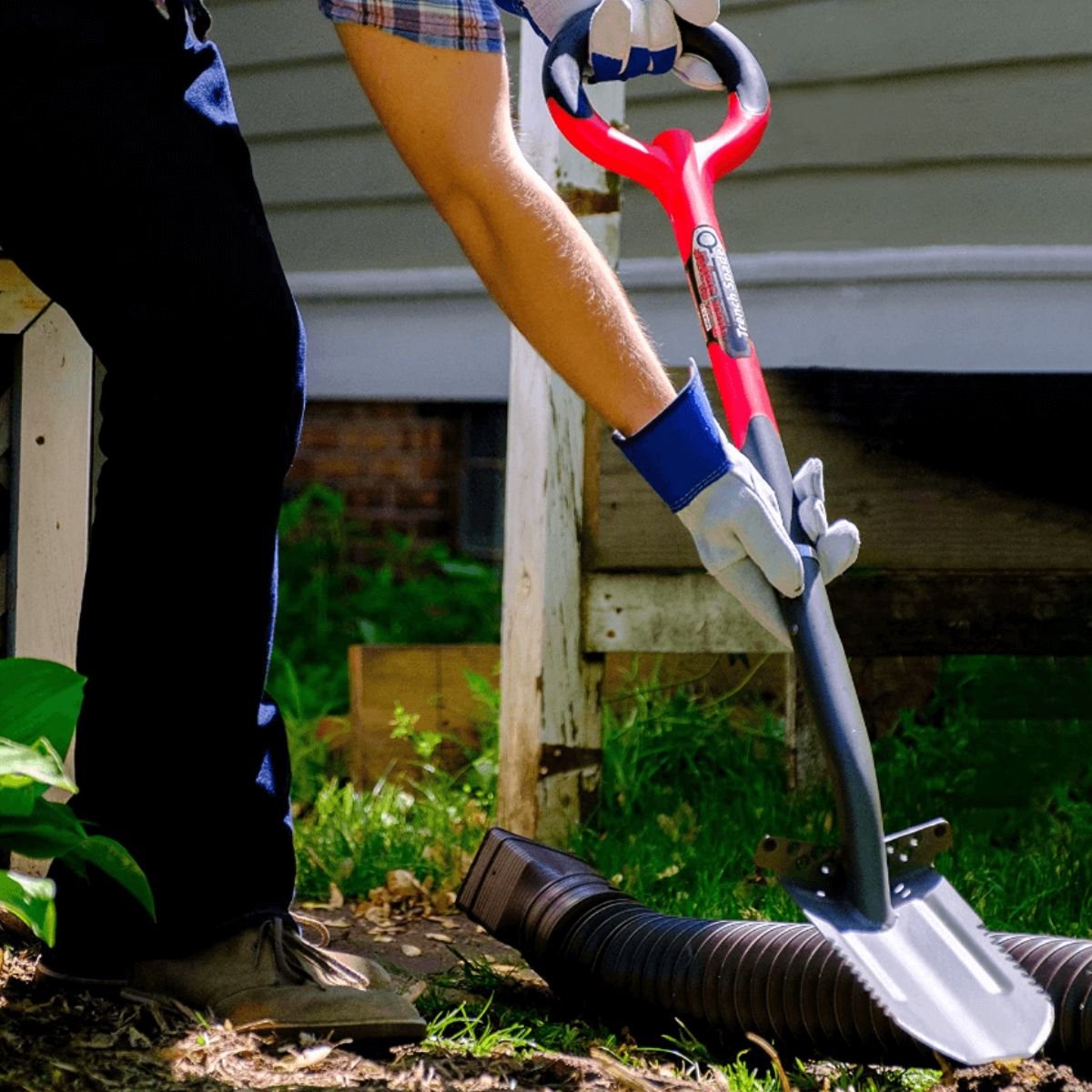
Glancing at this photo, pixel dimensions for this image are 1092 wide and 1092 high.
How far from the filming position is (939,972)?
1632mm

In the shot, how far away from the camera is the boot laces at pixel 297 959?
177cm

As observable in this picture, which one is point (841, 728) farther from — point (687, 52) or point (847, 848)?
point (687, 52)

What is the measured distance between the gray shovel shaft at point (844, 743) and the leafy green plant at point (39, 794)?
750mm

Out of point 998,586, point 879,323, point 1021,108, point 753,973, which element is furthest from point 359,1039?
point 1021,108

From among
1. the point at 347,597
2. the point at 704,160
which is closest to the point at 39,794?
the point at 704,160

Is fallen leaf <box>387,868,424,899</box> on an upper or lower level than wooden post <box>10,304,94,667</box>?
lower

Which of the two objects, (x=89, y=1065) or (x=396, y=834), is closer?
(x=89, y=1065)

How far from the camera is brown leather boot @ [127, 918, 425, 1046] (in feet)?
5.60

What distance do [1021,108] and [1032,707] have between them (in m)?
1.26

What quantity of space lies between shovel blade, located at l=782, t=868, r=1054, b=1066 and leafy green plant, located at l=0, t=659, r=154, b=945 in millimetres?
740

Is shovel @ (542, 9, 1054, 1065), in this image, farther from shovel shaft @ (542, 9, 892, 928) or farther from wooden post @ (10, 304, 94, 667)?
wooden post @ (10, 304, 94, 667)

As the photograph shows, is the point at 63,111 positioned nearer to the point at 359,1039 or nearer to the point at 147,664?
the point at 147,664

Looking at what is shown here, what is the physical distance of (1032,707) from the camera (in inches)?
122

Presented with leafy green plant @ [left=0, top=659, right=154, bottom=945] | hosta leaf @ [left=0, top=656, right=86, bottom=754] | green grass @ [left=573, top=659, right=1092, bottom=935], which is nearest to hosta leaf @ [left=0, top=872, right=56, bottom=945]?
leafy green plant @ [left=0, top=659, right=154, bottom=945]
